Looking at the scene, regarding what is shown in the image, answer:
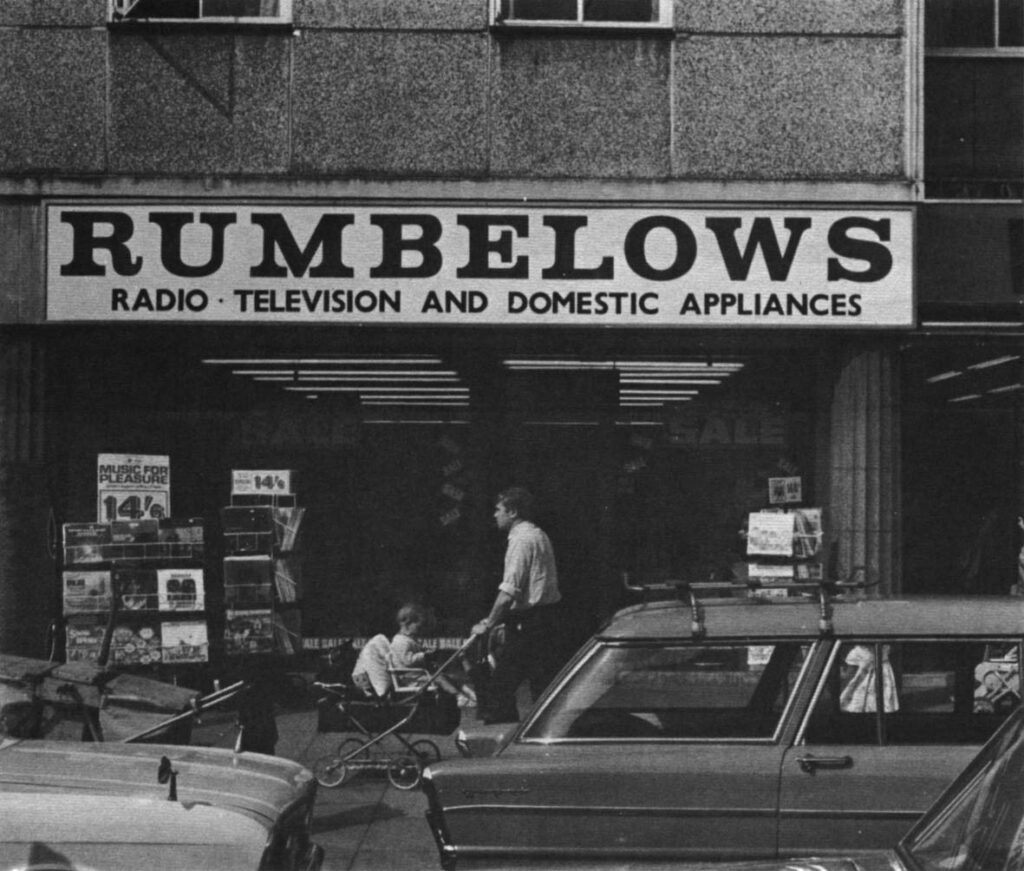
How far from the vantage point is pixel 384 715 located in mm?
9461

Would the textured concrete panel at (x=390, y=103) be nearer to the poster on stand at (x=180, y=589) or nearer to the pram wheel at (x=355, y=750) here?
the poster on stand at (x=180, y=589)

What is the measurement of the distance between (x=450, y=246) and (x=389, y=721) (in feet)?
11.2

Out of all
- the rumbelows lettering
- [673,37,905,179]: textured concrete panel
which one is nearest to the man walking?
the rumbelows lettering

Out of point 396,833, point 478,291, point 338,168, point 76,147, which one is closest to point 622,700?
point 396,833

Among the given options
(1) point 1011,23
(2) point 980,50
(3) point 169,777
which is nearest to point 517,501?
(2) point 980,50

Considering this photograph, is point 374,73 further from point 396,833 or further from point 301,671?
point 396,833

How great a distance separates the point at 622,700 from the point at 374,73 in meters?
6.47

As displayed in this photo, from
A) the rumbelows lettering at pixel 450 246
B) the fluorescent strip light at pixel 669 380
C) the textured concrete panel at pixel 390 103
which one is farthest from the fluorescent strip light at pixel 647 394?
the textured concrete panel at pixel 390 103

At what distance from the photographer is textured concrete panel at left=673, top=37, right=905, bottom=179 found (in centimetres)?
1078

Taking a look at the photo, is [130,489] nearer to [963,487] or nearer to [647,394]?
[647,394]

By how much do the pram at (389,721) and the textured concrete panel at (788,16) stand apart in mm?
4826

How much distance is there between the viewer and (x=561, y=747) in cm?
545

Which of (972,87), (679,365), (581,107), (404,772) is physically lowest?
(404,772)

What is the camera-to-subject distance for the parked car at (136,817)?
4.40 meters
